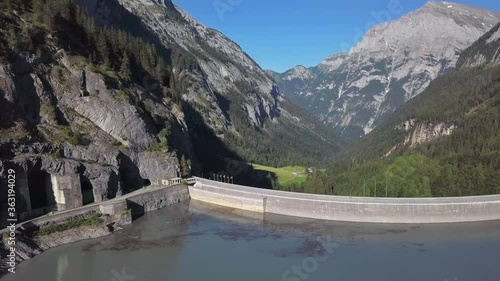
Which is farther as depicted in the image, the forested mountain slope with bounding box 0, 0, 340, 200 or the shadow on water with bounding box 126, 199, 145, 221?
the shadow on water with bounding box 126, 199, 145, 221

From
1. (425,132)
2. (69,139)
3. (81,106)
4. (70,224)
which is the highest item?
(81,106)

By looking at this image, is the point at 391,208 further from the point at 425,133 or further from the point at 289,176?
the point at 425,133

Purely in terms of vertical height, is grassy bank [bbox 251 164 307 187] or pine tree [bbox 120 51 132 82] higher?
pine tree [bbox 120 51 132 82]

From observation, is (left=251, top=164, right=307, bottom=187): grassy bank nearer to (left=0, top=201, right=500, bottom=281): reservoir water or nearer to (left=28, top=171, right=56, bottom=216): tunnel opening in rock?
(left=0, top=201, right=500, bottom=281): reservoir water

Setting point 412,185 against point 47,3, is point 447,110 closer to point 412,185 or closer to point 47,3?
point 412,185

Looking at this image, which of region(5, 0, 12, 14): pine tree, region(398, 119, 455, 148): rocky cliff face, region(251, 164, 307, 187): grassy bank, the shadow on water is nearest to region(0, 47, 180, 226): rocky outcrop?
the shadow on water

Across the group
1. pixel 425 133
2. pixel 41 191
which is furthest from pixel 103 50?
pixel 425 133
